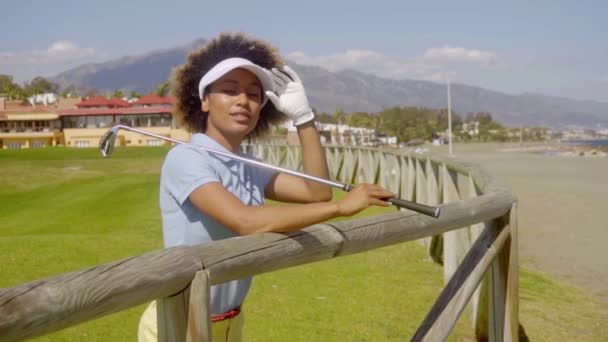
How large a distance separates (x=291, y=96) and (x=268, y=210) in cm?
78

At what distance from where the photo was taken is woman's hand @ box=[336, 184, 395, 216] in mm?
2348

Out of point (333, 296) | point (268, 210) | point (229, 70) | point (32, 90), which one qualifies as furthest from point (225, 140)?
point (32, 90)

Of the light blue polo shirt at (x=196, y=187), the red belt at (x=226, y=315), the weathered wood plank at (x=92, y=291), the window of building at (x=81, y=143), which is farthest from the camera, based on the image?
the window of building at (x=81, y=143)

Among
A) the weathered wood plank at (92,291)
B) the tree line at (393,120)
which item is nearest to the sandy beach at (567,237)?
the weathered wood plank at (92,291)

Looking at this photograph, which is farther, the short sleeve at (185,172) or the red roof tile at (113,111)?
the red roof tile at (113,111)

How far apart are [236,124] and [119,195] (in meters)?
14.2

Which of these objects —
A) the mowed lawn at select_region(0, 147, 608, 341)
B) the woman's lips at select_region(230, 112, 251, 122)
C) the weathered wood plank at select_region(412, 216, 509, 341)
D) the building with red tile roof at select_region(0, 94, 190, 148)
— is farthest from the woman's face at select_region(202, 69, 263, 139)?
the building with red tile roof at select_region(0, 94, 190, 148)

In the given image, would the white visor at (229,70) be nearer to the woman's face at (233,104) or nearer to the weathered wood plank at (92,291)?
the woman's face at (233,104)

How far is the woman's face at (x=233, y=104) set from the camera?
9.12 feet

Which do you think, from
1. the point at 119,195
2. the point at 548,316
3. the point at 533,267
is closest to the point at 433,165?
the point at 533,267

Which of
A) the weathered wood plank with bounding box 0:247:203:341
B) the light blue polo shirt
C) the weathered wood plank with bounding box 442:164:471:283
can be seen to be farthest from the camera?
the weathered wood plank with bounding box 442:164:471:283

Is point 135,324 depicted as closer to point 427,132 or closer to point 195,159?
point 195,159

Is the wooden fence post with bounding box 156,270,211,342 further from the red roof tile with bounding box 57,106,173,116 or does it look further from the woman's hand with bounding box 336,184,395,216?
the red roof tile with bounding box 57,106,173,116

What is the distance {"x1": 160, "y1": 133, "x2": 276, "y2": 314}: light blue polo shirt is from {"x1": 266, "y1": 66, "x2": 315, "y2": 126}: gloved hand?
0.39 m
